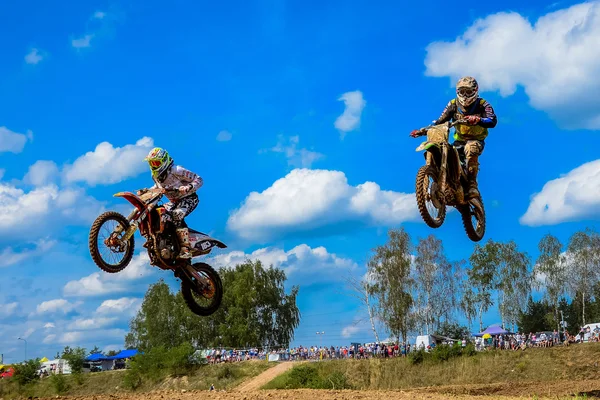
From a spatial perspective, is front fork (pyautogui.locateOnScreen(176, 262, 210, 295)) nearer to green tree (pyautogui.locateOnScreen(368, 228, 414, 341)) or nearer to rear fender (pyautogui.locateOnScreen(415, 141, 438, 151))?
rear fender (pyautogui.locateOnScreen(415, 141, 438, 151))

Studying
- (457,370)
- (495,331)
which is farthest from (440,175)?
(495,331)

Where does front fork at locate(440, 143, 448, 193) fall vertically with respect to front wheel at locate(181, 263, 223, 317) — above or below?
above

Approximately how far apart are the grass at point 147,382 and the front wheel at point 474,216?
4513cm

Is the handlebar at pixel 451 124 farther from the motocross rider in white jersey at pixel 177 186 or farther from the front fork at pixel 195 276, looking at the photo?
the front fork at pixel 195 276

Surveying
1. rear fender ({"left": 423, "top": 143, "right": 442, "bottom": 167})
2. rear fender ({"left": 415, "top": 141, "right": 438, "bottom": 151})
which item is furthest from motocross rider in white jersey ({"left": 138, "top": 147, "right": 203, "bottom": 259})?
rear fender ({"left": 423, "top": 143, "right": 442, "bottom": 167})

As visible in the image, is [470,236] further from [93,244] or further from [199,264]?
[93,244]

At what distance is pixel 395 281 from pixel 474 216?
50.6 metres

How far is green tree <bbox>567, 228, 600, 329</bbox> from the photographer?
7150 cm

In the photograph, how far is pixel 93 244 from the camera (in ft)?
59.2

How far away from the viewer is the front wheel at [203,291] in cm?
2083

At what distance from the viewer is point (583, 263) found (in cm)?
7212

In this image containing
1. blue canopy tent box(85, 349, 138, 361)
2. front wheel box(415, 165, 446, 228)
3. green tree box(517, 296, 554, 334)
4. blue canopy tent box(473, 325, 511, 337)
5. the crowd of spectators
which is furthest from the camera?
blue canopy tent box(85, 349, 138, 361)

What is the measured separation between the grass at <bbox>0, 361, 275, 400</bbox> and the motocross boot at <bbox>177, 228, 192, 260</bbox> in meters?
44.3

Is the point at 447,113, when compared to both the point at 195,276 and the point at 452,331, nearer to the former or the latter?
the point at 195,276
